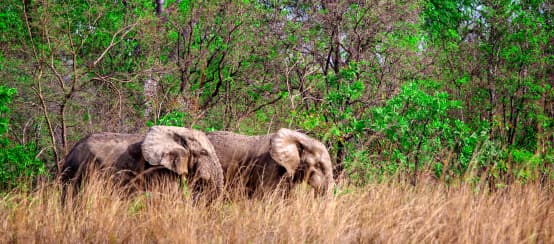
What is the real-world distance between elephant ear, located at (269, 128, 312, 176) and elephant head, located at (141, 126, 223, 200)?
718 millimetres

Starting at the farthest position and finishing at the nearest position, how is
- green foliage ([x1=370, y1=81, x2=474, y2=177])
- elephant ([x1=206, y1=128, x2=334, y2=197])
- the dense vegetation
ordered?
the dense vegetation
green foliage ([x1=370, y1=81, x2=474, y2=177])
elephant ([x1=206, y1=128, x2=334, y2=197])

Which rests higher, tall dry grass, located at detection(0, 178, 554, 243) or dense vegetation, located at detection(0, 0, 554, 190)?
dense vegetation, located at detection(0, 0, 554, 190)

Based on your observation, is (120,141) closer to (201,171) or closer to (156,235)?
(201,171)

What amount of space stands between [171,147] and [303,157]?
1.61 m

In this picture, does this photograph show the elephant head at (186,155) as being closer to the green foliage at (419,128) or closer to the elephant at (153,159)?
the elephant at (153,159)

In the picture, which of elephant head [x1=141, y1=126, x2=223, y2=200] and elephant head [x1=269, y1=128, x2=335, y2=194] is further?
elephant head [x1=269, y1=128, x2=335, y2=194]

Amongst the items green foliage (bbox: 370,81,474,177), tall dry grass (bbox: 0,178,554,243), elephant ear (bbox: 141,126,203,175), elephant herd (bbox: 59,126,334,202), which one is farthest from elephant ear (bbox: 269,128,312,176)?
tall dry grass (bbox: 0,178,554,243)

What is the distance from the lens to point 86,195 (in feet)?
20.0

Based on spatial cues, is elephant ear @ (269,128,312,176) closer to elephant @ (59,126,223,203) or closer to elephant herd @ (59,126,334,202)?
elephant herd @ (59,126,334,202)

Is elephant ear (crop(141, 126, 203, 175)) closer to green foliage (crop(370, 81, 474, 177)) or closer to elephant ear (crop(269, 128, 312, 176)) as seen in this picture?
elephant ear (crop(269, 128, 312, 176))

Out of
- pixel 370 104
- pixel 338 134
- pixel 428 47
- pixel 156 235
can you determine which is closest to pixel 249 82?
pixel 370 104

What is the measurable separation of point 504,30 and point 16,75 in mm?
9272

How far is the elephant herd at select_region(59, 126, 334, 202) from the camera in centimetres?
802

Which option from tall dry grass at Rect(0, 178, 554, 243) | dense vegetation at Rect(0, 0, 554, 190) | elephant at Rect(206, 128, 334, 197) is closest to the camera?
tall dry grass at Rect(0, 178, 554, 243)
